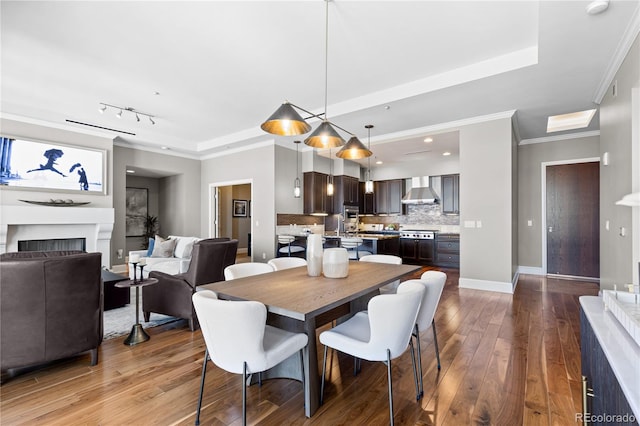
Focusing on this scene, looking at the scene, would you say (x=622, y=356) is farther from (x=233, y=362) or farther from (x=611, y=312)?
(x=233, y=362)

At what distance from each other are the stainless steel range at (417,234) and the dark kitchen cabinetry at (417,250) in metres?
0.05

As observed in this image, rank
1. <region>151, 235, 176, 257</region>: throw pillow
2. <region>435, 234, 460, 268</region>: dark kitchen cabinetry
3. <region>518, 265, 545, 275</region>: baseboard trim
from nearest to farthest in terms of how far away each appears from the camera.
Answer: <region>151, 235, 176, 257</region>: throw pillow < <region>518, 265, 545, 275</region>: baseboard trim < <region>435, 234, 460, 268</region>: dark kitchen cabinetry

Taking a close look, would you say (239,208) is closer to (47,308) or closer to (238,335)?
(47,308)

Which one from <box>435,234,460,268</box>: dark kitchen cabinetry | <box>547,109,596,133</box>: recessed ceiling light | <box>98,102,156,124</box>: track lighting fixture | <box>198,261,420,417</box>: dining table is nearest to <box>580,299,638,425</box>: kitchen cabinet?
<box>198,261,420,417</box>: dining table

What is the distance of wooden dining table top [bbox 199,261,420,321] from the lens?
1.57m

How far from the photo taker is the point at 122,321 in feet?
11.1

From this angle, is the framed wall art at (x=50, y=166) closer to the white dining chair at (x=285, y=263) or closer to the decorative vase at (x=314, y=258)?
the white dining chair at (x=285, y=263)

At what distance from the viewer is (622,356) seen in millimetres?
950

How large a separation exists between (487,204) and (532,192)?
211cm

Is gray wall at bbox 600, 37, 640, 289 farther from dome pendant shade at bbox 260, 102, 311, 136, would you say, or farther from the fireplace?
the fireplace

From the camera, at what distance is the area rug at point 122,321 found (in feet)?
10.1

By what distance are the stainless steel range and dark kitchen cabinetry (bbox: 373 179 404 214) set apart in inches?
34.7

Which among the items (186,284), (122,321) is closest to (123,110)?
(122,321)

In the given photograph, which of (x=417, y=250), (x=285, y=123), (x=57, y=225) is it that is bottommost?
(x=417, y=250)
